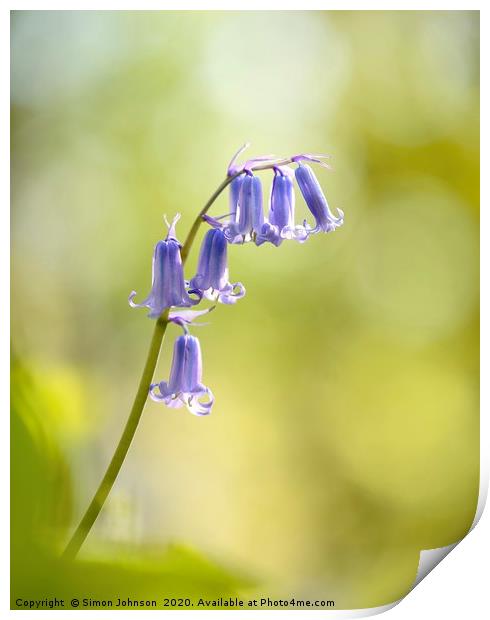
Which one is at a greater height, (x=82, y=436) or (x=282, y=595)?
(x=82, y=436)

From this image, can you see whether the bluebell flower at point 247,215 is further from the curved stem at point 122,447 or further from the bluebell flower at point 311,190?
the curved stem at point 122,447

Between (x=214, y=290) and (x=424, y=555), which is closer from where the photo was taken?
(x=214, y=290)

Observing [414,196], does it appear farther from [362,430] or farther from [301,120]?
[362,430]

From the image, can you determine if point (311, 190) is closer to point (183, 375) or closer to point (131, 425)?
point (183, 375)

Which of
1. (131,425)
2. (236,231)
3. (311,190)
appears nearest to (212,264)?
(236,231)

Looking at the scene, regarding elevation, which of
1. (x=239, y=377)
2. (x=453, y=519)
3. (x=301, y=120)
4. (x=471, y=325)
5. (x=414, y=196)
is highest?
(x=301, y=120)
